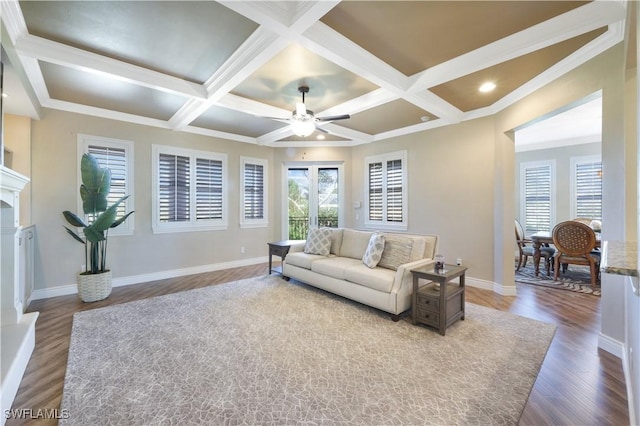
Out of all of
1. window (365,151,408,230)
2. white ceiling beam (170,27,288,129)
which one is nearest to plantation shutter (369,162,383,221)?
window (365,151,408,230)

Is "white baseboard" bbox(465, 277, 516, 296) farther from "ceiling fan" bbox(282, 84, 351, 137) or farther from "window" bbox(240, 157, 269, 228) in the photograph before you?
"window" bbox(240, 157, 269, 228)

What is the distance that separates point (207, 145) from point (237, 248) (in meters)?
2.30

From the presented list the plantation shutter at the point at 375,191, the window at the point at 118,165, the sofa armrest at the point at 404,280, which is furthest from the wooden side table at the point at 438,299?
the window at the point at 118,165

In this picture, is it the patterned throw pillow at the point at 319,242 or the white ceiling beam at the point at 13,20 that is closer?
the white ceiling beam at the point at 13,20

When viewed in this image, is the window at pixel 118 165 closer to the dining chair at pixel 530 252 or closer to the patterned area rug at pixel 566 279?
Result: the patterned area rug at pixel 566 279

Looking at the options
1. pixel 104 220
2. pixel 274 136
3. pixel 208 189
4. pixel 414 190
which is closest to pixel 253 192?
pixel 208 189

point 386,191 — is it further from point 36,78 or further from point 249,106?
point 36,78

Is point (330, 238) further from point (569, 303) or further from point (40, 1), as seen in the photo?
point (40, 1)

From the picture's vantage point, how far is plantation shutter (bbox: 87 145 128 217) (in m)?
4.43

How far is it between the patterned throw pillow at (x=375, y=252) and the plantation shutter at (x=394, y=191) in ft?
7.16

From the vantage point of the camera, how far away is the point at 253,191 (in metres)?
6.32

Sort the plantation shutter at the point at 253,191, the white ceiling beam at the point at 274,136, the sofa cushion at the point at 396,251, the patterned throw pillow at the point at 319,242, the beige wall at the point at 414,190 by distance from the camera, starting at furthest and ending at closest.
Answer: the plantation shutter at the point at 253,191 → the white ceiling beam at the point at 274,136 → the patterned throw pillow at the point at 319,242 → the beige wall at the point at 414,190 → the sofa cushion at the point at 396,251

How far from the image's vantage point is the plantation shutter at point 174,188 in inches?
199

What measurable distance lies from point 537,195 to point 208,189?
27.1 ft
